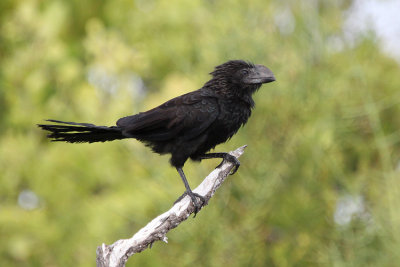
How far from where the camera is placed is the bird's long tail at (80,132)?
400 centimetres

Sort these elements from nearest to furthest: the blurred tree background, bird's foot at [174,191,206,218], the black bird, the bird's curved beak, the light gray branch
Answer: the light gray branch, bird's foot at [174,191,206,218], the black bird, the bird's curved beak, the blurred tree background

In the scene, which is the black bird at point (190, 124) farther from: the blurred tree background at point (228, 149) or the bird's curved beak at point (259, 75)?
the blurred tree background at point (228, 149)

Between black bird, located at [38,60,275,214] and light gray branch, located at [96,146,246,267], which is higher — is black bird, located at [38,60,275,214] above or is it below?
above

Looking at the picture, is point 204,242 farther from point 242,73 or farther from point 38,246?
point 242,73

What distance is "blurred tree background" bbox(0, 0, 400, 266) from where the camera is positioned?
912cm

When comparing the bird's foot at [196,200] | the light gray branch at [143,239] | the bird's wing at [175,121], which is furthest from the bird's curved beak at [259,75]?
the light gray branch at [143,239]

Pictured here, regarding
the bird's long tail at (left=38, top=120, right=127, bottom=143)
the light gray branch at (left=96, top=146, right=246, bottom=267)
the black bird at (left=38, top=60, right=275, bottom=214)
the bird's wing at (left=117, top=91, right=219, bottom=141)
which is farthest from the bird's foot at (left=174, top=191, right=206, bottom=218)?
the bird's long tail at (left=38, top=120, right=127, bottom=143)

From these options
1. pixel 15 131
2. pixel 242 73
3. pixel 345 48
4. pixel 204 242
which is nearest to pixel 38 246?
pixel 15 131

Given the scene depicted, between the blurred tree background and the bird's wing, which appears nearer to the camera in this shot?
the bird's wing

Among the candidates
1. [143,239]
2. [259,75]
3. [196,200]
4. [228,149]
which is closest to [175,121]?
[196,200]

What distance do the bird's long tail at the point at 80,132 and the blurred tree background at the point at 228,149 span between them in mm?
4354

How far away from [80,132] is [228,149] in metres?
4.82

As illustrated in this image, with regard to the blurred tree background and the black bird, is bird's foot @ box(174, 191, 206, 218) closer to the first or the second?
the black bird

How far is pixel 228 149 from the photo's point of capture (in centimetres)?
880
